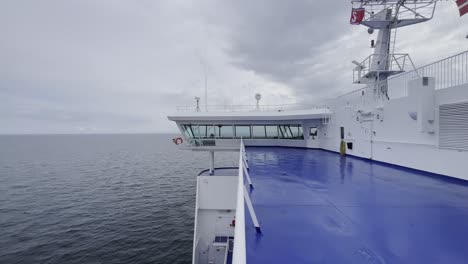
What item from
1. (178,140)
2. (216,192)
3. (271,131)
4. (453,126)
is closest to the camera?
(453,126)

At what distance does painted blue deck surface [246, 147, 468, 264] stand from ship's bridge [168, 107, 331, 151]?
10.4 meters

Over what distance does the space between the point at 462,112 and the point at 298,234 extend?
7.19 m

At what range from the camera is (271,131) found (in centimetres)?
1864

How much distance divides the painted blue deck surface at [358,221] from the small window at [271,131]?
11590mm

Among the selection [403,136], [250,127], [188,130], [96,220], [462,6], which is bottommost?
[96,220]

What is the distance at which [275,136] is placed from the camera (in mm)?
18812

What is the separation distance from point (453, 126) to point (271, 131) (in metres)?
12.1

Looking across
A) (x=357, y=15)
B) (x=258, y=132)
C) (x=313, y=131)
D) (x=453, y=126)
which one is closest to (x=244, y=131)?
(x=258, y=132)

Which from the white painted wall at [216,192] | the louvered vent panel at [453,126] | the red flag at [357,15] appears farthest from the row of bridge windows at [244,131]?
the louvered vent panel at [453,126]

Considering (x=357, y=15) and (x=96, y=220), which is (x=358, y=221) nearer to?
(x=357, y=15)

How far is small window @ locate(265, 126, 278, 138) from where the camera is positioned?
18.5m

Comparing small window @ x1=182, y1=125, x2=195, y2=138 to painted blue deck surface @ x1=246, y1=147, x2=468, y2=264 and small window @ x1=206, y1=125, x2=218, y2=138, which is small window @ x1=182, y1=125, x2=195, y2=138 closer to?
small window @ x1=206, y1=125, x2=218, y2=138

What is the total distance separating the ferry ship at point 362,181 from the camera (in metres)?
3.09

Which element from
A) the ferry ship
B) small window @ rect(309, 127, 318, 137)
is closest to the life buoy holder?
the ferry ship
